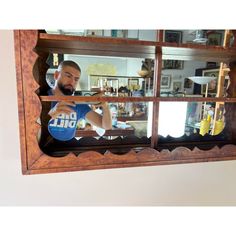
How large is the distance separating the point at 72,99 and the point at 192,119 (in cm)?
56

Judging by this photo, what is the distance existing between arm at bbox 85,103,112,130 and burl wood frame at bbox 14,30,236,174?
0.48 ft

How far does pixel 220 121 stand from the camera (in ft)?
2.71

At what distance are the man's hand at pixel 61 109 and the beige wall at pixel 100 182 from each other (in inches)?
4.6

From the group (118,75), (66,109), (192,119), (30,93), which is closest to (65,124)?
(66,109)

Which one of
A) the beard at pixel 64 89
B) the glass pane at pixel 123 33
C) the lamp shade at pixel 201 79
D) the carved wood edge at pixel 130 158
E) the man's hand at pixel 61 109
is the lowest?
the carved wood edge at pixel 130 158

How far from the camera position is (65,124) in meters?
0.67

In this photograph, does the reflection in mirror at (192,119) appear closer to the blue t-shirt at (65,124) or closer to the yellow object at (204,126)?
the yellow object at (204,126)

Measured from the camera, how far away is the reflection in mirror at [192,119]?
815 millimetres

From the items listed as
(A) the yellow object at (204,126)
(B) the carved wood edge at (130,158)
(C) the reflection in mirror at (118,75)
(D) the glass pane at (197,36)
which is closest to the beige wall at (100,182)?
(B) the carved wood edge at (130,158)
